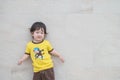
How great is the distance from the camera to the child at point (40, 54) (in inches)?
78.6

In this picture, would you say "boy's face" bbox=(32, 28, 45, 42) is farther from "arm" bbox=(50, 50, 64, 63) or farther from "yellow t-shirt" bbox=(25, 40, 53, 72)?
"arm" bbox=(50, 50, 64, 63)

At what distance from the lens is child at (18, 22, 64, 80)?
2.00 m

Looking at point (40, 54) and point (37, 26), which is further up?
point (37, 26)

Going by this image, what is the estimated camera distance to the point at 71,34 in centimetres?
209

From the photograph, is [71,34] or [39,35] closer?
[39,35]

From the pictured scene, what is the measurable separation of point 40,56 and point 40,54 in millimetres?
17

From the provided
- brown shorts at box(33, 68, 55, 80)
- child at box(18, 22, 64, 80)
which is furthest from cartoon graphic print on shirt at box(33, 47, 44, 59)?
brown shorts at box(33, 68, 55, 80)

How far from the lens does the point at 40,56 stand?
6.55 feet

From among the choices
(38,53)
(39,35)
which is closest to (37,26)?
(39,35)

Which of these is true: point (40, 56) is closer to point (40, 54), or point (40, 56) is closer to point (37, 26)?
point (40, 54)

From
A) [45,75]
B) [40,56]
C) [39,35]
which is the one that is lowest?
[45,75]

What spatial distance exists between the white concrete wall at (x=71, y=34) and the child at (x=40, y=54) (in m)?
0.09

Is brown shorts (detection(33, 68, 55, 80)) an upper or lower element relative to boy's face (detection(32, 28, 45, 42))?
lower

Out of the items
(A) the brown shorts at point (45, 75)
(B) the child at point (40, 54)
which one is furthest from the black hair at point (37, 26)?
(A) the brown shorts at point (45, 75)
